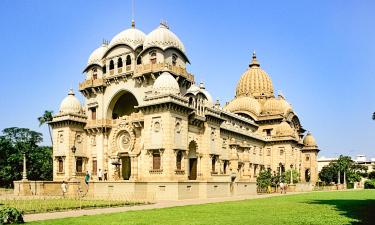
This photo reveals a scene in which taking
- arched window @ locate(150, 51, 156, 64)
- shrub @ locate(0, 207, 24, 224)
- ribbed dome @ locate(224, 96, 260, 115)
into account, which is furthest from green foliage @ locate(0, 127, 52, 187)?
shrub @ locate(0, 207, 24, 224)

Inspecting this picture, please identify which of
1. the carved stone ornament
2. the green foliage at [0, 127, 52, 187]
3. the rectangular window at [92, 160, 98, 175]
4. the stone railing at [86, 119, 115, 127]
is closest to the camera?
the carved stone ornament

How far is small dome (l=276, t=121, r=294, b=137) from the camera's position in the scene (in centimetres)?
7612

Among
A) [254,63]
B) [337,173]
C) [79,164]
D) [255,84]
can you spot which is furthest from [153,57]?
[337,173]

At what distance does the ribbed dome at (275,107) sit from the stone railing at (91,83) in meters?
39.5

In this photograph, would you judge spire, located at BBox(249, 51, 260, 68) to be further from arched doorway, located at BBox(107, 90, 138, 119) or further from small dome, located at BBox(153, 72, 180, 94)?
small dome, located at BBox(153, 72, 180, 94)

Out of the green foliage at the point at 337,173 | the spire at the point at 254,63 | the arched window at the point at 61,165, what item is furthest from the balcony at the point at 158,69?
the green foliage at the point at 337,173

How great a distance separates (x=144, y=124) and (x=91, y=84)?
13580mm

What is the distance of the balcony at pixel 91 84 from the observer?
5091 centimetres

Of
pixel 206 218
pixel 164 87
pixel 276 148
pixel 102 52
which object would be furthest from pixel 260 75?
pixel 206 218

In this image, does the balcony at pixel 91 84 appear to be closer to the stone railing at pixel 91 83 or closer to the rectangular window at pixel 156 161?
the stone railing at pixel 91 83

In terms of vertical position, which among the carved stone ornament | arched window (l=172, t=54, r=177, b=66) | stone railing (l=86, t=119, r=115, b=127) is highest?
arched window (l=172, t=54, r=177, b=66)

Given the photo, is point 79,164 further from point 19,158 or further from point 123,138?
point 19,158

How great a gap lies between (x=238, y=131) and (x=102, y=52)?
2458 cm

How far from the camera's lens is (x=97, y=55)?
53844 mm
